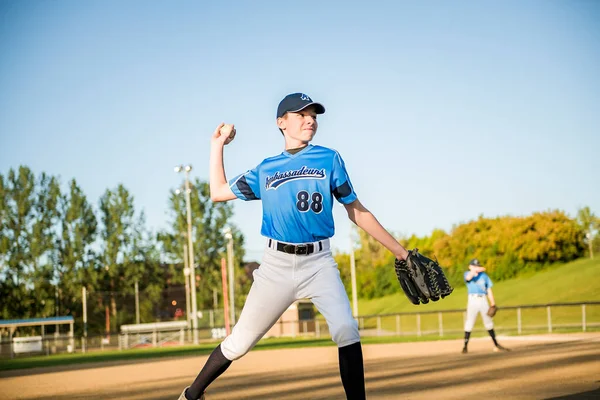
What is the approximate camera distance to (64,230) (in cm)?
6688

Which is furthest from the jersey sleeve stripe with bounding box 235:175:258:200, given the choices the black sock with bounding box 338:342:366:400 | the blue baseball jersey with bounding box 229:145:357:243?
the black sock with bounding box 338:342:366:400

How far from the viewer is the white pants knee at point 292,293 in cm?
464

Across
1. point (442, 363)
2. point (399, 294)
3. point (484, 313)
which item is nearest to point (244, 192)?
point (442, 363)

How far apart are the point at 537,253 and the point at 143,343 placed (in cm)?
2802

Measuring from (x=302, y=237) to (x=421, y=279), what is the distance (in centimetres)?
86

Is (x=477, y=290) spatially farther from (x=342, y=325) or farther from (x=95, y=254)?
(x=95, y=254)

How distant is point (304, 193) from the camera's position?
184 inches

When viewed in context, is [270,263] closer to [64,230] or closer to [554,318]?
[554,318]

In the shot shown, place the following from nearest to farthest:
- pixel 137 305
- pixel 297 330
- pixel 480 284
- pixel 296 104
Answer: pixel 296 104
pixel 480 284
pixel 297 330
pixel 137 305

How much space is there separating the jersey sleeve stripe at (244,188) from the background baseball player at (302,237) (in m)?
0.05

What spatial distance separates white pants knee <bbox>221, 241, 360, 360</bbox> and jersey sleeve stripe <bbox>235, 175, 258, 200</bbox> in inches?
15.9

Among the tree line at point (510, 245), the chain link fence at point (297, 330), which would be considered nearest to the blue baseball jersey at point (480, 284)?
the chain link fence at point (297, 330)

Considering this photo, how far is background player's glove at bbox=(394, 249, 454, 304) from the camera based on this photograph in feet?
16.1

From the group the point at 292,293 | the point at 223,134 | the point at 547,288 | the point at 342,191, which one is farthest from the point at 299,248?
the point at 547,288
